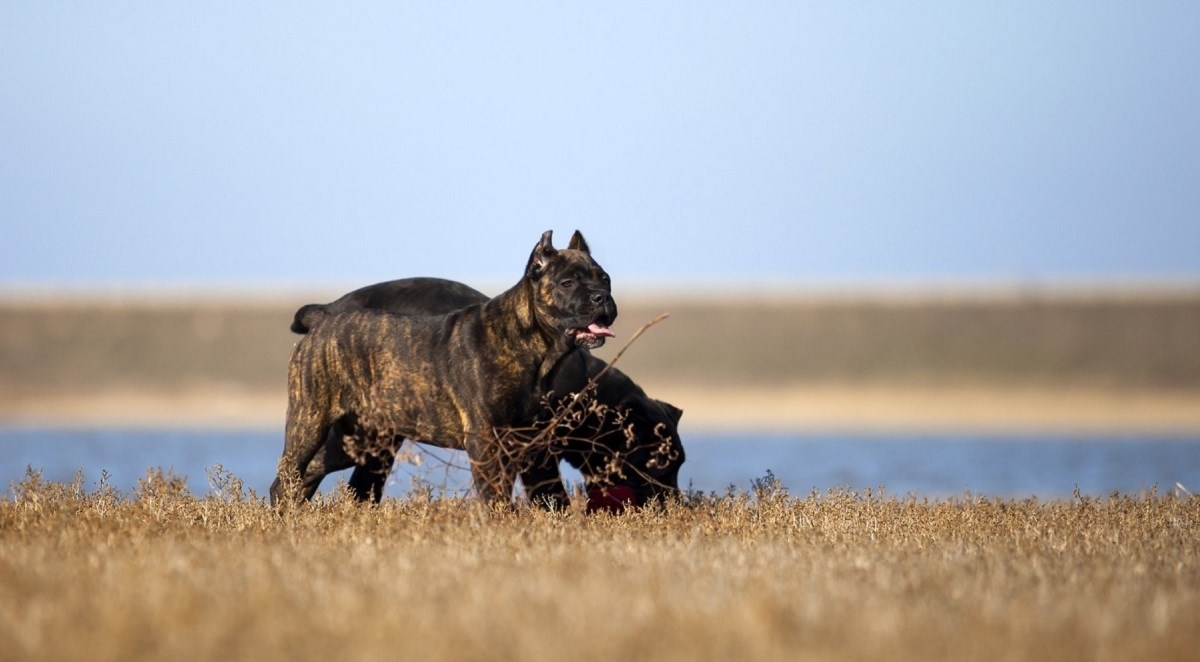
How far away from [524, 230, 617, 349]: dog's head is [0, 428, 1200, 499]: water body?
1.58m

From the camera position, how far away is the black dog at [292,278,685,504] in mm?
9938

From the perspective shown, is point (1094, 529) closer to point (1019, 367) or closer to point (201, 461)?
point (201, 461)

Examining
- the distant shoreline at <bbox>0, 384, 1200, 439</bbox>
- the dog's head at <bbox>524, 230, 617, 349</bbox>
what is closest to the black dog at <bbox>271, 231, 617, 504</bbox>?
the dog's head at <bbox>524, 230, 617, 349</bbox>

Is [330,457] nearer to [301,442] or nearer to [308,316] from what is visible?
[301,442]

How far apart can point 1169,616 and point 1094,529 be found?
133 inches

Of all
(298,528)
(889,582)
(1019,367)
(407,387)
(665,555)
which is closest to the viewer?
(889,582)

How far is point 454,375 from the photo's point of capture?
9.41 m

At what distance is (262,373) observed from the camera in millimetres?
61062

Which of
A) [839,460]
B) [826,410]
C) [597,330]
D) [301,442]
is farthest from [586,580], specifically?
[826,410]

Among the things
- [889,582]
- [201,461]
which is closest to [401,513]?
[889,582]

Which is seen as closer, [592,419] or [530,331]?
[530,331]

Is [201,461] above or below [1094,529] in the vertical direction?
below

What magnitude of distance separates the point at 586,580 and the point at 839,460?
88.3 feet

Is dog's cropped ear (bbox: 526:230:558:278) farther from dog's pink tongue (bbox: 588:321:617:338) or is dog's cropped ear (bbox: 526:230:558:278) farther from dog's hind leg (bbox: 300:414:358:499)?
dog's hind leg (bbox: 300:414:358:499)
